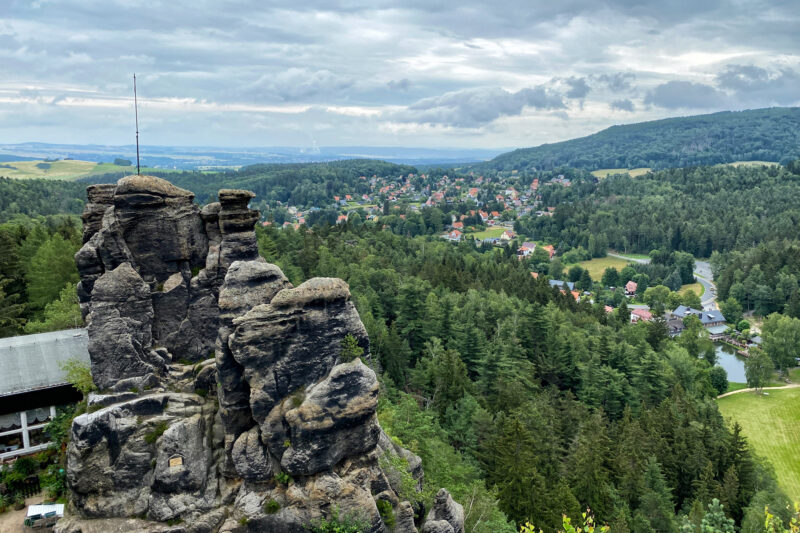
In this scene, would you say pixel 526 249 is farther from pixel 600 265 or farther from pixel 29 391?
pixel 29 391

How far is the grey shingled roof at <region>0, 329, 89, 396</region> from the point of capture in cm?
2659

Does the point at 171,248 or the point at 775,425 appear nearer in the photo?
the point at 171,248

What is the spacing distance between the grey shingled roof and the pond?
90164mm

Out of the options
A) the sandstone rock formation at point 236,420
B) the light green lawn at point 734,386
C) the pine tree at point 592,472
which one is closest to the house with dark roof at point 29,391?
the sandstone rock formation at point 236,420

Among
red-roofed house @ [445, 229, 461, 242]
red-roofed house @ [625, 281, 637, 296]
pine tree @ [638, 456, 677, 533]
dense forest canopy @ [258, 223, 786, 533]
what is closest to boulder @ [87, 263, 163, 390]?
dense forest canopy @ [258, 223, 786, 533]

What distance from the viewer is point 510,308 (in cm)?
6669

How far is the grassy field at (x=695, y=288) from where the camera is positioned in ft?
453

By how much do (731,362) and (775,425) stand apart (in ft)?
94.3

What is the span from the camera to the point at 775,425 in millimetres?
69938

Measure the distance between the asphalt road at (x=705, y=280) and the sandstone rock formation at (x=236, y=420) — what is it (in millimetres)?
124179

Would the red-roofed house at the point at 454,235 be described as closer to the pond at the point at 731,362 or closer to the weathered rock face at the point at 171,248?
the pond at the point at 731,362

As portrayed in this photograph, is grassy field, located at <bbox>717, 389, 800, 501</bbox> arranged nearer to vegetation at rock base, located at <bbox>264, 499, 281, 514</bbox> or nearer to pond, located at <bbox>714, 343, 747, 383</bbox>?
pond, located at <bbox>714, 343, 747, 383</bbox>

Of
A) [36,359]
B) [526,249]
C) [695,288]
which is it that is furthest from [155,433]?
[526,249]

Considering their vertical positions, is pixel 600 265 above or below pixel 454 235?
below
